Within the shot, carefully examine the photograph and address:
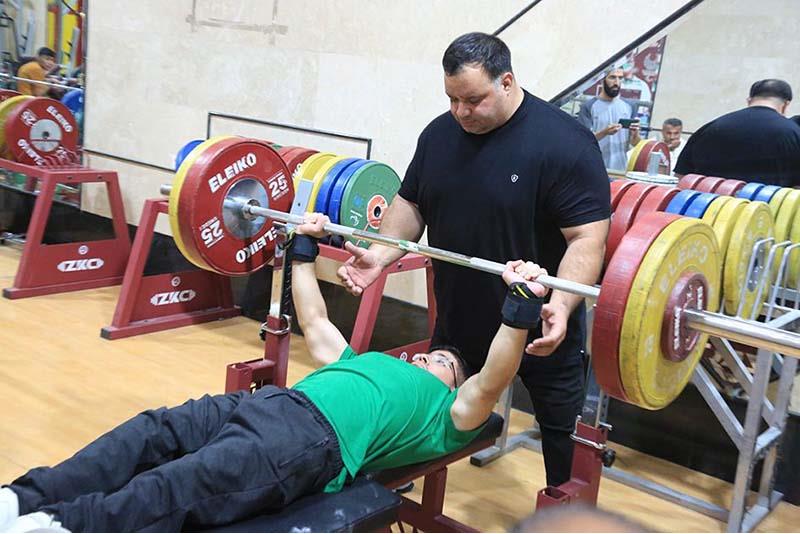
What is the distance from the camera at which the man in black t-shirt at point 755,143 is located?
106 inches

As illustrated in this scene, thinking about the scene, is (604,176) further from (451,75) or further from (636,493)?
(636,493)

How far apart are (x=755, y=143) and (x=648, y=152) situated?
1.19 feet

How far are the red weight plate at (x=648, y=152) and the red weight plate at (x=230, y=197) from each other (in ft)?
4.28

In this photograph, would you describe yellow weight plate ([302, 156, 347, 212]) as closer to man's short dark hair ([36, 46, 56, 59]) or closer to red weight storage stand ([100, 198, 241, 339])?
red weight storage stand ([100, 198, 241, 339])

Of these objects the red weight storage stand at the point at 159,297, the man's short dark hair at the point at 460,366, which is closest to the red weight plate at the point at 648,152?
the man's short dark hair at the point at 460,366

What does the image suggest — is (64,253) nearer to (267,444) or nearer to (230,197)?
(230,197)

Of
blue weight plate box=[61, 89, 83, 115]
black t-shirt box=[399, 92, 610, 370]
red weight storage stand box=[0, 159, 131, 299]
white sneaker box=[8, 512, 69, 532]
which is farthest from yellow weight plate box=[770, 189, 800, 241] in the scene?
blue weight plate box=[61, 89, 83, 115]

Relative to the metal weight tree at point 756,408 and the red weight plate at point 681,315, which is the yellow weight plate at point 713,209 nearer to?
the metal weight tree at point 756,408

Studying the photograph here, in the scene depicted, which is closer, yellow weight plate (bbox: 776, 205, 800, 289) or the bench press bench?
the bench press bench

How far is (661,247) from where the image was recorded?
144cm

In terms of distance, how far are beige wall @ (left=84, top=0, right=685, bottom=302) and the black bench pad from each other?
1932 millimetres

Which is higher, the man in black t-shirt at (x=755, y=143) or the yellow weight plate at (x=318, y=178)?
the man in black t-shirt at (x=755, y=143)

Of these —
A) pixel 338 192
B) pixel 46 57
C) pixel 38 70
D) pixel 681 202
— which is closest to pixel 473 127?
pixel 681 202

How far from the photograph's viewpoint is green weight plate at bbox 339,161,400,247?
3.05 meters
